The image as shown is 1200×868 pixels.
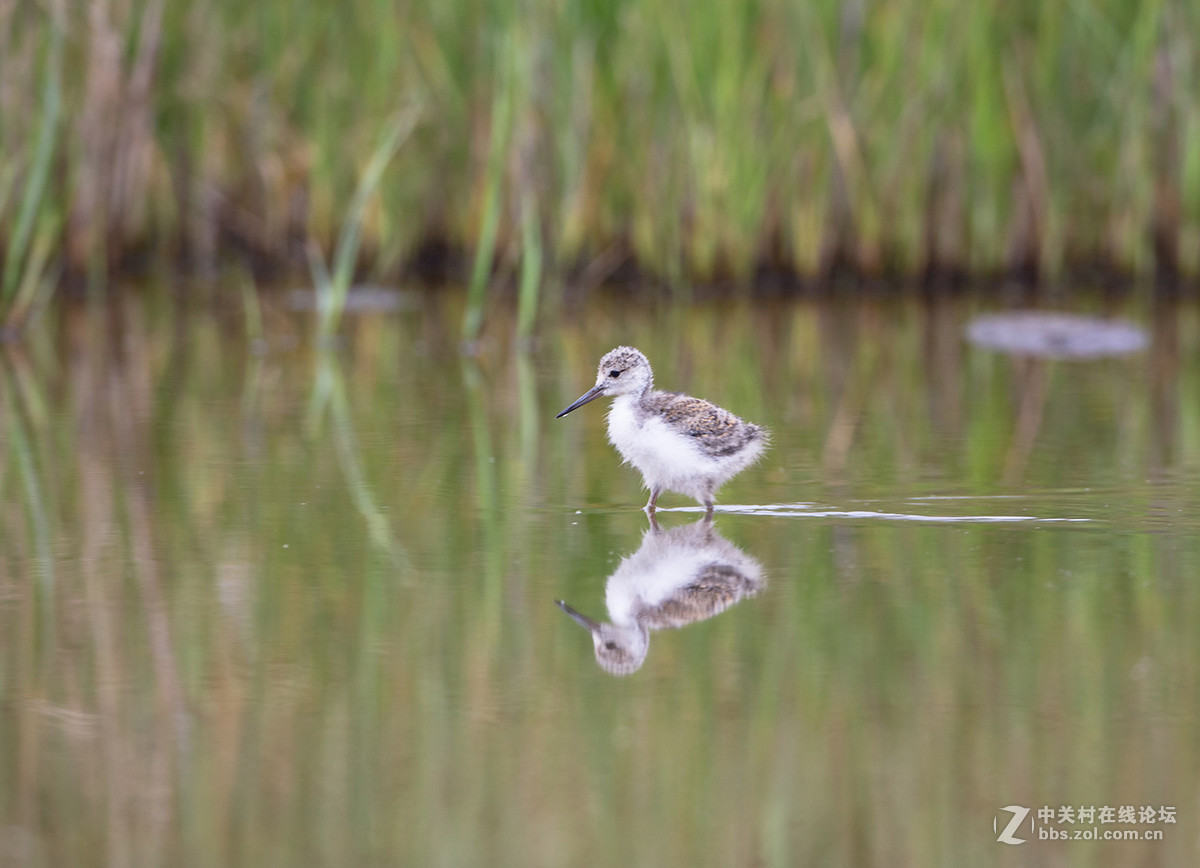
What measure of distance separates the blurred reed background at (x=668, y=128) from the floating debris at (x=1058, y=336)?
132 cm

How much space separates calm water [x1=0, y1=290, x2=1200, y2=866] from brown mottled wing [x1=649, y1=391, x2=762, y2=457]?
0.56 ft

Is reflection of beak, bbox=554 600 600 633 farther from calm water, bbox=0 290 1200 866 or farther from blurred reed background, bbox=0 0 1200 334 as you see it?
blurred reed background, bbox=0 0 1200 334

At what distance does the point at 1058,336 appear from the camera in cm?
890

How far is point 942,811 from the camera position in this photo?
8.59 feet

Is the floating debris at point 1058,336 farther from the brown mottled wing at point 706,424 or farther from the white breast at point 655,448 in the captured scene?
the white breast at point 655,448

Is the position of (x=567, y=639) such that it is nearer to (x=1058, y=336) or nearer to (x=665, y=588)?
(x=665, y=588)

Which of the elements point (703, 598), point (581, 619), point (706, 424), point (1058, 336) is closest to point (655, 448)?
point (706, 424)

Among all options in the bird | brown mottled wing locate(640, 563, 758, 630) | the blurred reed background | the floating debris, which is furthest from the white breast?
the blurred reed background

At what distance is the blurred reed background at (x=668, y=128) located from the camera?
9656mm

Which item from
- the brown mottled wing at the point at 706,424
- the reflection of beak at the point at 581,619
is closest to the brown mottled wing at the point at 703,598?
the reflection of beak at the point at 581,619

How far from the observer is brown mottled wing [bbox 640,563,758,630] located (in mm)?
3734

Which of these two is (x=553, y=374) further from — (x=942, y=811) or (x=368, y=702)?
(x=942, y=811)

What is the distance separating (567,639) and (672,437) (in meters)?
1.52

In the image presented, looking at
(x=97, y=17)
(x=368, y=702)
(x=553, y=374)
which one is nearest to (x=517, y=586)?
(x=368, y=702)
